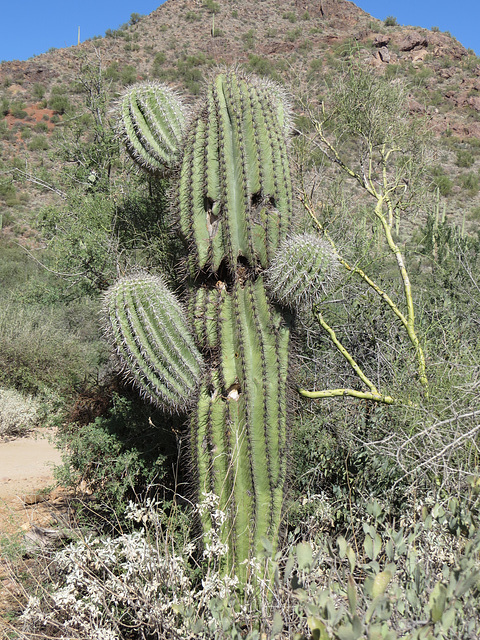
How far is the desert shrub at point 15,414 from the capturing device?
852cm

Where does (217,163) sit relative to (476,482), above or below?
above

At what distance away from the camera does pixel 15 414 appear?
8.64 metres

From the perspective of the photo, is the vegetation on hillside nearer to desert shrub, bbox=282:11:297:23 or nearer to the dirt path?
the dirt path

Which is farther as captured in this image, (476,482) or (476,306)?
(476,306)

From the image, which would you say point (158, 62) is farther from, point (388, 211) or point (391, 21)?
point (388, 211)

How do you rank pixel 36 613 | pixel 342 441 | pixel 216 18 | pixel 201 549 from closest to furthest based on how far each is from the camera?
pixel 36 613, pixel 201 549, pixel 342 441, pixel 216 18

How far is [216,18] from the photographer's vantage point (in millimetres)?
39562

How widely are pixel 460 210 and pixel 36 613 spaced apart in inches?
821

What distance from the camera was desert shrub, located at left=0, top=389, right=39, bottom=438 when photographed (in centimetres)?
852

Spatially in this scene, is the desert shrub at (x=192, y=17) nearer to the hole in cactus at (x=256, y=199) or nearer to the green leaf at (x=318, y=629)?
the hole in cactus at (x=256, y=199)

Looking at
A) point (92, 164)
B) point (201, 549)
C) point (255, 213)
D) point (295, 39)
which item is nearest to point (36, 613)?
point (201, 549)

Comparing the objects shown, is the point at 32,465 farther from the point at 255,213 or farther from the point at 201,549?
the point at 255,213

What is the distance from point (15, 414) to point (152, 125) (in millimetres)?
6120

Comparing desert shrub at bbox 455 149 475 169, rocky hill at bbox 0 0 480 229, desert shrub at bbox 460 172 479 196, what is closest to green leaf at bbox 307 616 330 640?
rocky hill at bbox 0 0 480 229
